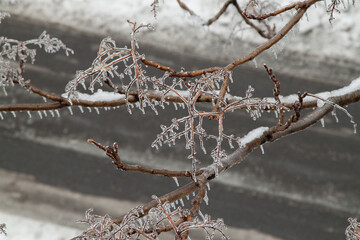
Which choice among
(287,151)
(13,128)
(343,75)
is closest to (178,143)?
(287,151)

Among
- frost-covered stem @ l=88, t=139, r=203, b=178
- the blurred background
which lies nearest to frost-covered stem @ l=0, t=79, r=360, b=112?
frost-covered stem @ l=88, t=139, r=203, b=178

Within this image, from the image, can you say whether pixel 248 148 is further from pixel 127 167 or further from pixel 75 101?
pixel 75 101

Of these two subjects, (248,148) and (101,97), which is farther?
(101,97)

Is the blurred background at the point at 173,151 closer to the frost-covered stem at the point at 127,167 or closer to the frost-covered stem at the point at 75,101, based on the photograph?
the frost-covered stem at the point at 75,101

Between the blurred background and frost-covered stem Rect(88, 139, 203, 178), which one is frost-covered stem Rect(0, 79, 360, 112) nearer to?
frost-covered stem Rect(88, 139, 203, 178)

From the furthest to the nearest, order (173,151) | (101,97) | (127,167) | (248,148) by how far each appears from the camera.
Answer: (173,151) → (101,97) → (248,148) → (127,167)

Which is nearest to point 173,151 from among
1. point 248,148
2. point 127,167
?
point 248,148

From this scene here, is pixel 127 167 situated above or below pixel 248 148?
below

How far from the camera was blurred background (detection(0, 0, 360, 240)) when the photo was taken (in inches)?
196

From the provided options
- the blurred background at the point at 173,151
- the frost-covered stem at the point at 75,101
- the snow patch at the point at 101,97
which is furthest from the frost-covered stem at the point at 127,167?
the blurred background at the point at 173,151

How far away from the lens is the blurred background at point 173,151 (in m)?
4.98

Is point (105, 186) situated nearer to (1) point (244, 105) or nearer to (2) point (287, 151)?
(2) point (287, 151)

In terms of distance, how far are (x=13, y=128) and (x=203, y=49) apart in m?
3.05

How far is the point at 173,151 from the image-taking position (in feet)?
17.7
